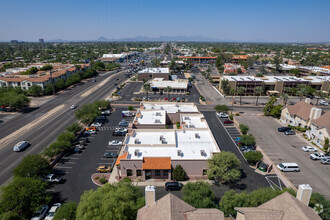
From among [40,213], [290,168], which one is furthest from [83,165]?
[290,168]

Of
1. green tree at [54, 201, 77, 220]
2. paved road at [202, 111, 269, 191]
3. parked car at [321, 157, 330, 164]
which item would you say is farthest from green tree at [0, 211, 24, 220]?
parked car at [321, 157, 330, 164]

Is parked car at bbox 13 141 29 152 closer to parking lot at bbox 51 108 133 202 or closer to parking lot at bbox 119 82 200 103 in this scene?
parking lot at bbox 51 108 133 202

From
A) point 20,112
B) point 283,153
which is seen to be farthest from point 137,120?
point 20,112

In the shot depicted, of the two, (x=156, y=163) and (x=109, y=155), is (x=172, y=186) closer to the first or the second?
(x=156, y=163)

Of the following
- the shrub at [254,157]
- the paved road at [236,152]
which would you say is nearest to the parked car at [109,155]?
the paved road at [236,152]

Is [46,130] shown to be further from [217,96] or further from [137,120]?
[217,96]

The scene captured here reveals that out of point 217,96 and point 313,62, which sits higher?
point 313,62
